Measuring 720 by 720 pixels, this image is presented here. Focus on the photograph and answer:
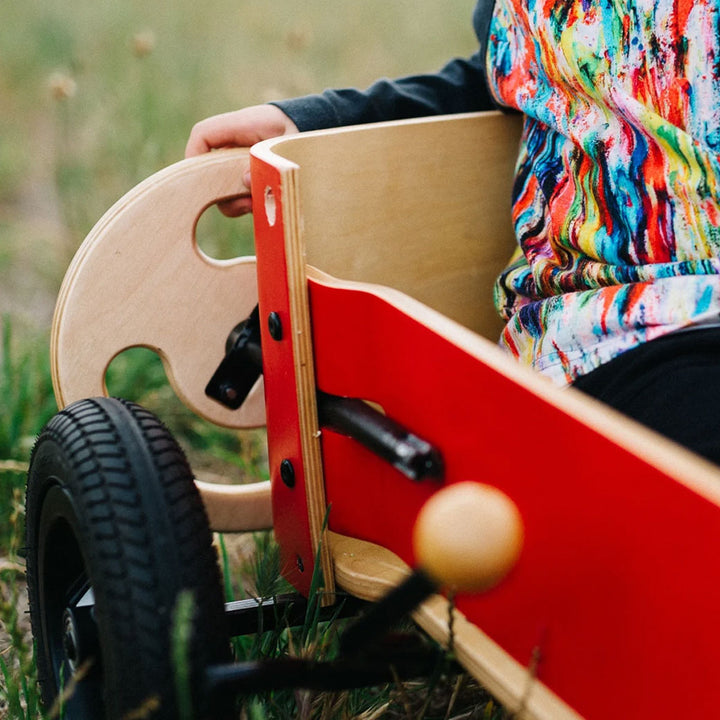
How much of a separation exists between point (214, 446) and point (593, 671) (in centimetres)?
100

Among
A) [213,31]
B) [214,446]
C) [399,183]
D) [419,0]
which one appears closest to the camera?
[399,183]

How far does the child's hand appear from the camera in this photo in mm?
919

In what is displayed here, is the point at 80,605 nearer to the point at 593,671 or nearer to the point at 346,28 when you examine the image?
the point at 593,671

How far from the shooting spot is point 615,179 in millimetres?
779

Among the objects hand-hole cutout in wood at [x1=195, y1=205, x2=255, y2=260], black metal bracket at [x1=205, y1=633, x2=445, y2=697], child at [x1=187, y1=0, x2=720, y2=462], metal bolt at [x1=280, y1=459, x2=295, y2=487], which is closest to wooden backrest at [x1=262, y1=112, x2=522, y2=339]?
child at [x1=187, y1=0, x2=720, y2=462]

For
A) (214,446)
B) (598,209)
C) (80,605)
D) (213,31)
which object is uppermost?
(213,31)

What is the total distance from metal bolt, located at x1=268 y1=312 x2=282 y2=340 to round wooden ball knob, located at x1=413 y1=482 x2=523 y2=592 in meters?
0.31

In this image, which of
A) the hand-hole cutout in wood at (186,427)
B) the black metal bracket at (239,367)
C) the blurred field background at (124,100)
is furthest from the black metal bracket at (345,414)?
the hand-hole cutout in wood at (186,427)

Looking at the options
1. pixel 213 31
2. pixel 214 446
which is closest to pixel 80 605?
pixel 214 446

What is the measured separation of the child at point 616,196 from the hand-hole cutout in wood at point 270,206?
0.20m

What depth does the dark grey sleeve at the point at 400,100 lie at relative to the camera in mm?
946

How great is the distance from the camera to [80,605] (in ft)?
2.24

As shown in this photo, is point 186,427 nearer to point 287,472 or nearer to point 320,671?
point 287,472

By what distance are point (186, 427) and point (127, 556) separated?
0.93 metres
